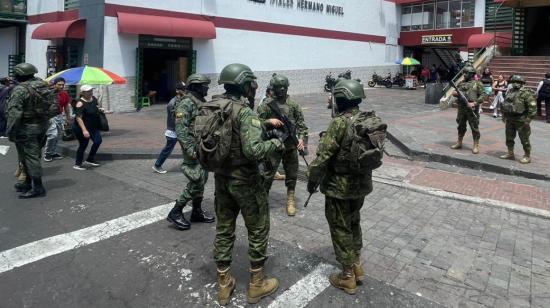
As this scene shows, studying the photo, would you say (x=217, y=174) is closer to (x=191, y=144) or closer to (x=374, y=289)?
(x=191, y=144)

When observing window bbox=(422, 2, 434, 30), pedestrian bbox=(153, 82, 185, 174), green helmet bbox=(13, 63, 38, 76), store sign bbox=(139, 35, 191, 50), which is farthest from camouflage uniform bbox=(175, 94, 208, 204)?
window bbox=(422, 2, 434, 30)

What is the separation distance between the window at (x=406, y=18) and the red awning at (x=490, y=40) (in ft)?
22.9

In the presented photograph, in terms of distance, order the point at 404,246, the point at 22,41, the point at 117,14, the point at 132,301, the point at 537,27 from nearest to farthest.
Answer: the point at 132,301 → the point at 404,246 → the point at 117,14 → the point at 22,41 → the point at 537,27

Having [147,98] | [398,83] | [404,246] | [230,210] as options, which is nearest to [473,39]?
[398,83]

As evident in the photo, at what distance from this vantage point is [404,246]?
454 cm

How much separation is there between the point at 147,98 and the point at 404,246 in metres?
14.7

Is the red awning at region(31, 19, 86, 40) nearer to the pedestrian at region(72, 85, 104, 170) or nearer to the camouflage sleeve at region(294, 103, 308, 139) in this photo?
the pedestrian at region(72, 85, 104, 170)

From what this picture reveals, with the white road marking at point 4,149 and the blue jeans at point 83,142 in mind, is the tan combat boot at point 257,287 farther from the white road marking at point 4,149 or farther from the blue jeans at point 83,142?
the white road marking at point 4,149

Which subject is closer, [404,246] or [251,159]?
[251,159]

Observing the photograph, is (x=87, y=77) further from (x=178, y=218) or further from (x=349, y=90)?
(x=349, y=90)

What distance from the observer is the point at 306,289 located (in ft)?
11.9

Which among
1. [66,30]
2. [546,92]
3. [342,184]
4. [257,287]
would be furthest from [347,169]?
[66,30]

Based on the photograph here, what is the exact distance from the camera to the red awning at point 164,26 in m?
15.1

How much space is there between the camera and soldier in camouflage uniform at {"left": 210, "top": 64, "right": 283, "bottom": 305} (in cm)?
327
